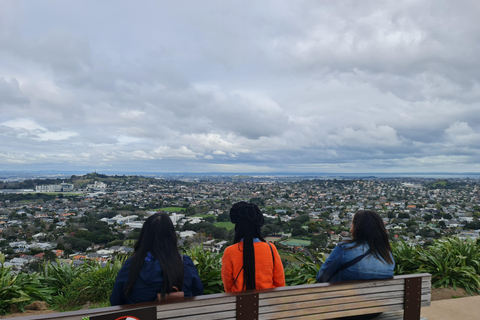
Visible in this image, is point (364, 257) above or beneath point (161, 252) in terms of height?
beneath

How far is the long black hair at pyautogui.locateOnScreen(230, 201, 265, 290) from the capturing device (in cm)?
289

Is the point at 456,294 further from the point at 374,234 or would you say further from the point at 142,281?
the point at 142,281

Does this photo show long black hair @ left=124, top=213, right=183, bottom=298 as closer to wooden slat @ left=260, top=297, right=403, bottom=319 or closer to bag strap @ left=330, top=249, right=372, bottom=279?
wooden slat @ left=260, top=297, right=403, bottom=319

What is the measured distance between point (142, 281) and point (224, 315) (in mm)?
717

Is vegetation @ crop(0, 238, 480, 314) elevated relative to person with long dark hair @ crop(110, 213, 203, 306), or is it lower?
lower

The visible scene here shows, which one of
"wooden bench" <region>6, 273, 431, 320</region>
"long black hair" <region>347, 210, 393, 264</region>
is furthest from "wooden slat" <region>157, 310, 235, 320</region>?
"long black hair" <region>347, 210, 393, 264</region>

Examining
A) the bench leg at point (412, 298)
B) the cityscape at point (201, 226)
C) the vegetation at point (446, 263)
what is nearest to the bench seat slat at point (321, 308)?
the bench leg at point (412, 298)

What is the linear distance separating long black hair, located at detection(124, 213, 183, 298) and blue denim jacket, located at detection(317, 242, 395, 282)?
152 cm

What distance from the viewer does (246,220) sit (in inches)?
119

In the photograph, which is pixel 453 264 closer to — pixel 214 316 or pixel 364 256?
pixel 364 256

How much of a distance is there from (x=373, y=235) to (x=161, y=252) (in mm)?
2026

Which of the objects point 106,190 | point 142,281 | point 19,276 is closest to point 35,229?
point 19,276

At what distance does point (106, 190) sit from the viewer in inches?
1900

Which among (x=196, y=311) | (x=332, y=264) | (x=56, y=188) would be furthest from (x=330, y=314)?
(x=56, y=188)
